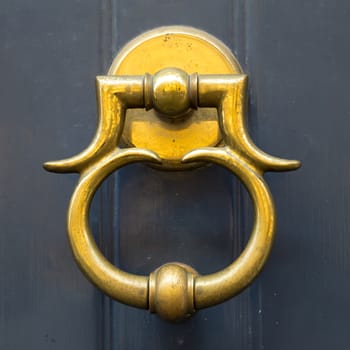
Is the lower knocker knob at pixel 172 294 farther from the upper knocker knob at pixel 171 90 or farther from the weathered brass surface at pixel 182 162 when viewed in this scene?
the upper knocker knob at pixel 171 90

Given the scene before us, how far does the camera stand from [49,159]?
60 cm

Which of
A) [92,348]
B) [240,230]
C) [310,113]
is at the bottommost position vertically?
[92,348]

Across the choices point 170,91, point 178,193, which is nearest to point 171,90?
point 170,91

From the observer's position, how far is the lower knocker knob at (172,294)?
0.49m

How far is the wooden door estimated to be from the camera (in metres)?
0.58

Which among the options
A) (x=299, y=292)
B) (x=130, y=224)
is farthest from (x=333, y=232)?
(x=130, y=224)

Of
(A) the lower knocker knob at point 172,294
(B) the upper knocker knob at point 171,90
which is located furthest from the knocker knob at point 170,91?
(A) the lower knocker knob at point 172,294

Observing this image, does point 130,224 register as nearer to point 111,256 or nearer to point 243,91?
point 111,256

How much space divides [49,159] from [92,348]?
17 centimetres

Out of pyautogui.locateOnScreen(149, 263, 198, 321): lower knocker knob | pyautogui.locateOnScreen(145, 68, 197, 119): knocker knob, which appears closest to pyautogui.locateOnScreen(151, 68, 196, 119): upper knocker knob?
pyautogui.locateOnScreen(145, 68, 197, 119): knocker knob

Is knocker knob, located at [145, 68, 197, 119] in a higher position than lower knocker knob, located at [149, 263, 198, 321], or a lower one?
higher

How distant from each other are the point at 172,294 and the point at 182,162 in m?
0.10

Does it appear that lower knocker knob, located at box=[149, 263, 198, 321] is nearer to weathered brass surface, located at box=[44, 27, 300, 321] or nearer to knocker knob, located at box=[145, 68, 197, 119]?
weathered brass surface, located at box=[44, 27, 300, 321]

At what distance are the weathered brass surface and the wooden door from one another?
0.23 feet
